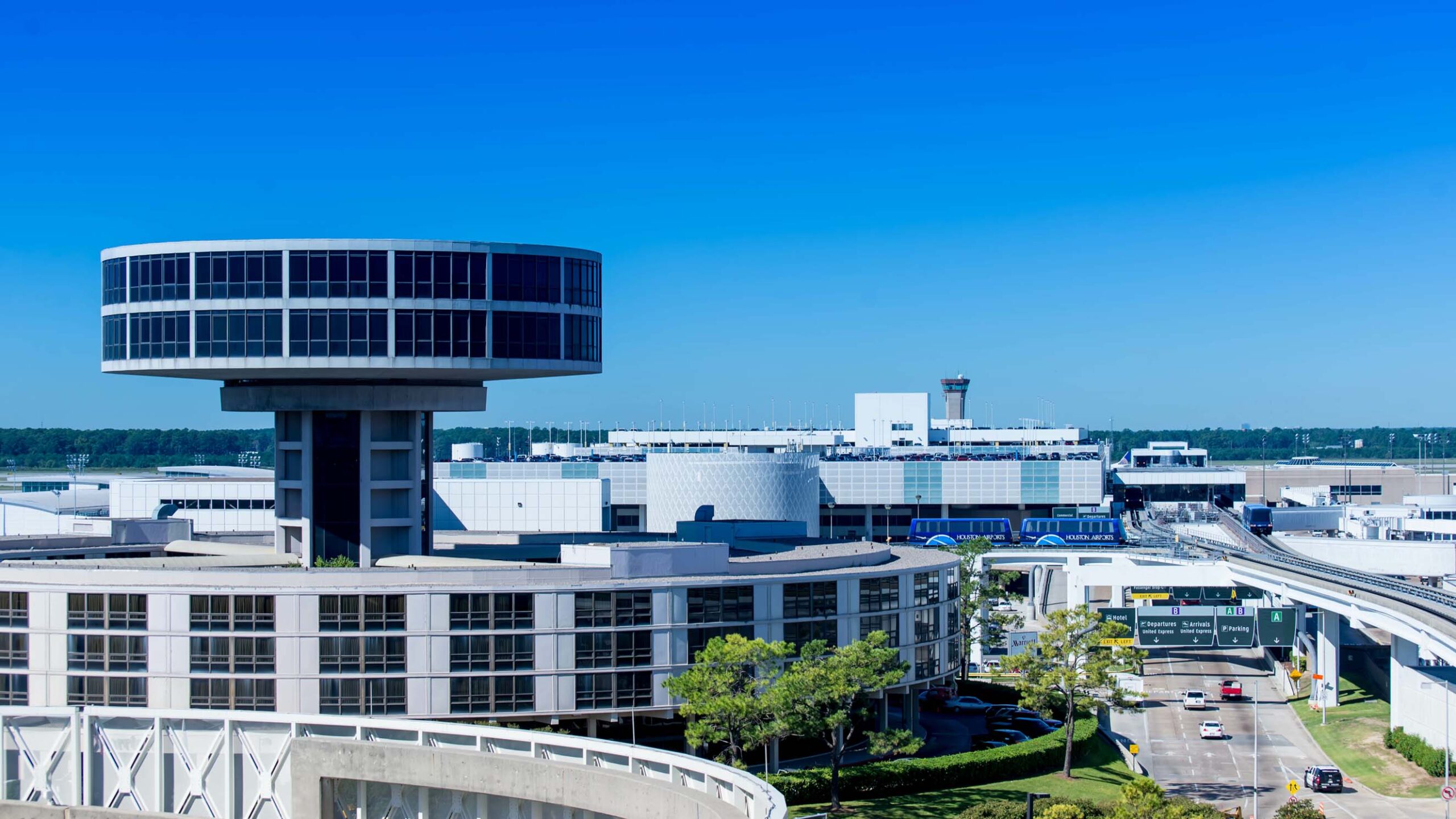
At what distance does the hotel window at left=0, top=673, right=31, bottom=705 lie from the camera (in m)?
77.4

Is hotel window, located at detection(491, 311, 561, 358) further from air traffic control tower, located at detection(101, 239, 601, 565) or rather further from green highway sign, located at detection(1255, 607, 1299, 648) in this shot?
green highway sign, located at detection(1255, 607, 1299, 648)

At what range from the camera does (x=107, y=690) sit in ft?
250

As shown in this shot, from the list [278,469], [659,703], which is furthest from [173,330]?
[659,703]

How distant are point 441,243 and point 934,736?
134 feet

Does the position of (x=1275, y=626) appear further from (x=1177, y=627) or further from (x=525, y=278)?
(x=525, y=278)

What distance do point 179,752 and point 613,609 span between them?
26.2 meters

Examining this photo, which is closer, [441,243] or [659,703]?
[659,703]

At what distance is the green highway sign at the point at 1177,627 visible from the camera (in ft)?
390

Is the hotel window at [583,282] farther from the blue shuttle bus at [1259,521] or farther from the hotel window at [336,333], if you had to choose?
the blue shuttle bus at [1259,521]

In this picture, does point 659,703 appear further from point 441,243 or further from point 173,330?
point 173,330

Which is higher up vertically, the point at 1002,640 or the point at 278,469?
the point at 278,469

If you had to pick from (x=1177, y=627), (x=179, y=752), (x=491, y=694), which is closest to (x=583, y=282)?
(x=491, y=694)

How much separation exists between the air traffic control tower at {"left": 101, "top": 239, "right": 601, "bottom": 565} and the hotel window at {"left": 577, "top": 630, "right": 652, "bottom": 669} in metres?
18.1

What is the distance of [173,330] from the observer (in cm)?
8606
